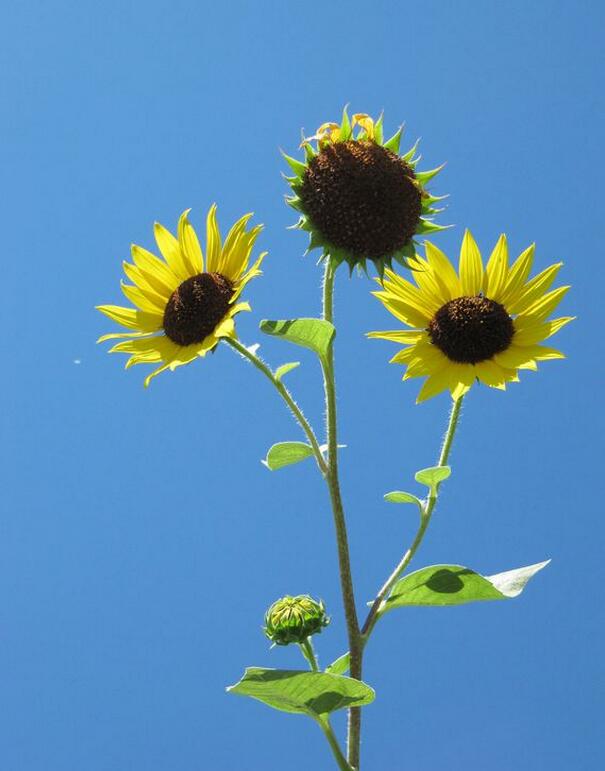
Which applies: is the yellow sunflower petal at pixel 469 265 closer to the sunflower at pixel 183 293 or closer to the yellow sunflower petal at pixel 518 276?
the yellow sunflower petal at pixel 518 276

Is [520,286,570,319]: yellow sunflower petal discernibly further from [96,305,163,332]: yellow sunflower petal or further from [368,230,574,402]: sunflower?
[96,305,163,332]: yellow sunflower petal

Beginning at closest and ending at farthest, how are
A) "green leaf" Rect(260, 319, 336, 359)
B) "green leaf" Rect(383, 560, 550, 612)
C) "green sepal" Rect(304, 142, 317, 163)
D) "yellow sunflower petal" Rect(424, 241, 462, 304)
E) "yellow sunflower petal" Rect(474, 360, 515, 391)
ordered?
"green leaf" Rect(260, 319, 336, 359) < "green sepal" Rect(304, 142, 317, 163) < "green leaf" Rect(383, 560, 550, 612) < "yellow sunflower petal" Rect(474, 360, 515, 391) < "yellow sunflower petal" Rect(424, 241, 462, 304)

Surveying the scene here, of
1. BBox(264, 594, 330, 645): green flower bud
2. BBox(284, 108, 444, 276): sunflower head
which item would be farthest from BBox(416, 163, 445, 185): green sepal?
BBox(264, 594, 330, 645): green flower bud

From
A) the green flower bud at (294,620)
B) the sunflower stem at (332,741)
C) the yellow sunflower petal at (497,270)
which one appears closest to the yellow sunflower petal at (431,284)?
the yellow sunflower petal at (497,270)

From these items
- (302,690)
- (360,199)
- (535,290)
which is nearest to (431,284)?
(535,290)

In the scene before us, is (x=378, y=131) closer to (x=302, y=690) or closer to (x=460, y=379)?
(x=460, y=379)

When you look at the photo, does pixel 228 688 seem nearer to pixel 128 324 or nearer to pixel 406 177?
pixel 128 324
